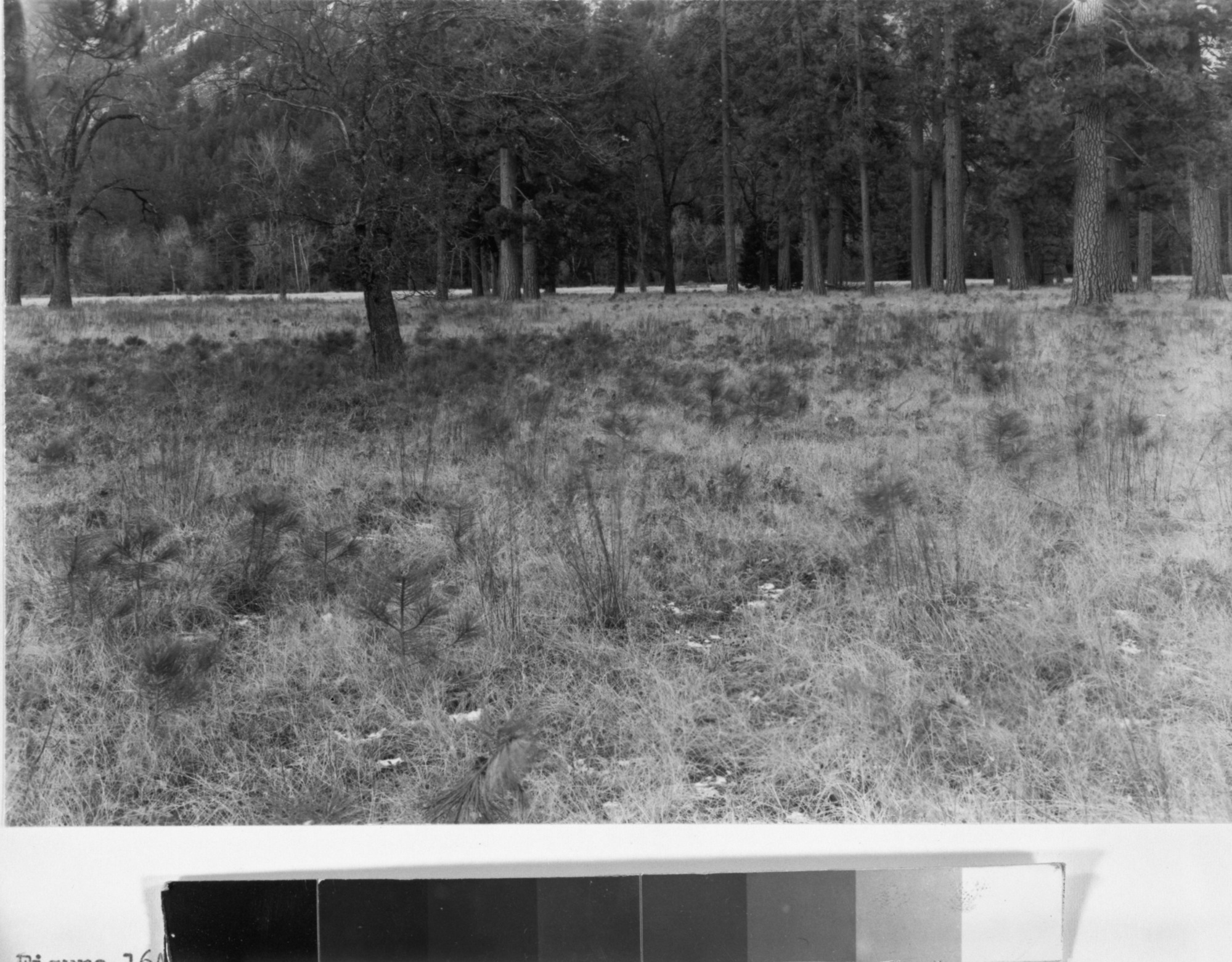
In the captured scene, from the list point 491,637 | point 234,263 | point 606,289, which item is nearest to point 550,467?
point 606,289

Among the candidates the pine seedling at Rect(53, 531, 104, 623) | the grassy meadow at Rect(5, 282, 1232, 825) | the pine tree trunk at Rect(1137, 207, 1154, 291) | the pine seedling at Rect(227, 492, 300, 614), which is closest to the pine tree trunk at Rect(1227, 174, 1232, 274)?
the grassy meadow at Rect(5, 282, 1232, 825)

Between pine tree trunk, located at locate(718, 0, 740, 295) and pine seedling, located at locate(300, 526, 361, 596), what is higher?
pine tree trunk, located at locate(718, 0, 740, 295)

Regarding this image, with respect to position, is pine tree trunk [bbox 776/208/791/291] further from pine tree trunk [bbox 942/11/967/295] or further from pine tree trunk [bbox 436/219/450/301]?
pine tree trunk [bbox 436/219/450/301]

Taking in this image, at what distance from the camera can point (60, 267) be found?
10.3 ft

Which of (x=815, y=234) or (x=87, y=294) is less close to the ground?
(x=815, y=234)

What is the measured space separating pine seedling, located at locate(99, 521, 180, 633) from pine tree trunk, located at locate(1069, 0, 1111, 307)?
12.1 ft

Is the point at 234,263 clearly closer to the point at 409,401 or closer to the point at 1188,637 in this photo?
the point at 409,401

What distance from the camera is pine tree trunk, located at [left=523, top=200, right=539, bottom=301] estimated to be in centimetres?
387

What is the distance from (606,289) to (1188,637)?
7.67 ft

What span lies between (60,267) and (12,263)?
28 centimetres

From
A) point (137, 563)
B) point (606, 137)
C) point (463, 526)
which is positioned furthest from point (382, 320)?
point (137, 563)

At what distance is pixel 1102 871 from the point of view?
7.05ft

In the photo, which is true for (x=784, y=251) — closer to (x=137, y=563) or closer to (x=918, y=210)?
(x=918, y=210)

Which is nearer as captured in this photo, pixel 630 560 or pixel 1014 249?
pixel 630 560
